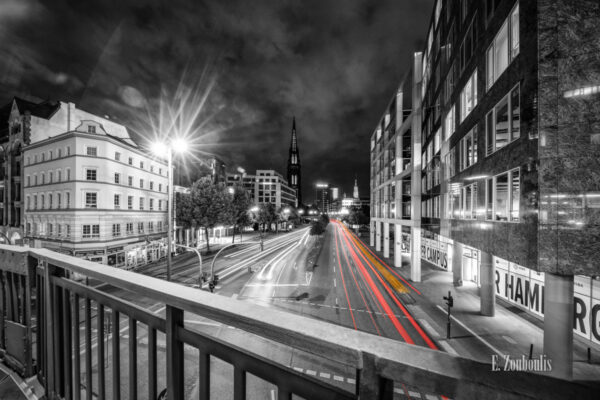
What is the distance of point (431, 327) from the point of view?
13.5m

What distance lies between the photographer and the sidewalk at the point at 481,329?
1105 centimetres

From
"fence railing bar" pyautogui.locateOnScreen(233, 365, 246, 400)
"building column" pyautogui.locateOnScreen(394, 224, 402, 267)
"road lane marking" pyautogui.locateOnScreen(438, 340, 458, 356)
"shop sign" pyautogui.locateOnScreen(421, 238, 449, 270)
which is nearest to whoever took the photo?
"fence railing bar" pyautogui.locateOnScreen(233, 365, 246, 400)

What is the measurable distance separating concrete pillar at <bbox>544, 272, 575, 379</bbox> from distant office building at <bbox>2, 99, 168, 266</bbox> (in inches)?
1202

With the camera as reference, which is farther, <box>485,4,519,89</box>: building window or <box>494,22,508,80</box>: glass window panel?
<box>494,22,508,80</box>: glass window panel

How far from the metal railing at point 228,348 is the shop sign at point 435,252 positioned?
27.9 m

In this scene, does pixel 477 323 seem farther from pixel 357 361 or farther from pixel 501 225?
pixel 357 361

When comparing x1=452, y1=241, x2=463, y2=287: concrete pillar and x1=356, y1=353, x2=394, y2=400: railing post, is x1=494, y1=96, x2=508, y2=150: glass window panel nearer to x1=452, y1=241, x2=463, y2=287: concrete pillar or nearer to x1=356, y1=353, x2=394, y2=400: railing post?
x1=356, y1=353, x2=394, y2=400: railing post

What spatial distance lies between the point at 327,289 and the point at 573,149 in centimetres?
1726

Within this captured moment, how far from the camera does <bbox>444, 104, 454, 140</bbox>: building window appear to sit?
15.7 metres

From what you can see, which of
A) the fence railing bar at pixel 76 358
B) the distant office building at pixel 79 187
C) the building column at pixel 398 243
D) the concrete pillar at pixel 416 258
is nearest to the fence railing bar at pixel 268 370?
the fence railing bar at pixel 76 358

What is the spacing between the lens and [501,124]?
920 cm

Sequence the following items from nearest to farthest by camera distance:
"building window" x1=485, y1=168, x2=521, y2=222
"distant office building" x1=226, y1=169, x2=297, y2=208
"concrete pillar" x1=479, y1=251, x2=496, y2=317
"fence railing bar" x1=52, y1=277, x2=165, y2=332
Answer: "fence railing bar" x1=52, y1=277, x2=165, y2=332 < "building window" x1=485, y1=168, x2=521, y2=222 < "concrete pillar" x1=479, y1=251, x2=496, y2=317 < "distant office building" x1=226, y1=169, x2=297, y2=208

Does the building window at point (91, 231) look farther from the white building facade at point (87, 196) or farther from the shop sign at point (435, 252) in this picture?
the shop sign at point (435, 252)

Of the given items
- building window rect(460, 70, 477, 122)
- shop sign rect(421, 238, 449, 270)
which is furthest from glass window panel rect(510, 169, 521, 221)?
shop sign rect(421, 238, 449, 270)
